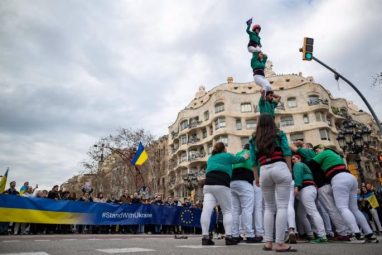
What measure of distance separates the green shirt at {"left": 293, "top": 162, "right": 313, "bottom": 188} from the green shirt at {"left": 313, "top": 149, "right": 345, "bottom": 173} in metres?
0.29

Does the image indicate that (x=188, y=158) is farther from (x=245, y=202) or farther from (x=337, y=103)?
(x=245, y=202)

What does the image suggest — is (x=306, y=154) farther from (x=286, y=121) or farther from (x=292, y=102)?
(x=292, y=102)

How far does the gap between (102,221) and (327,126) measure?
42.2m

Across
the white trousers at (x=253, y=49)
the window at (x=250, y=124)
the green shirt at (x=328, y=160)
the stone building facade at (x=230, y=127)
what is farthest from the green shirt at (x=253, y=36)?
the window at (x=250, y=124)

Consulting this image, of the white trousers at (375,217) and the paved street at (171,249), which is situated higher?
the white trousers at (375,217)

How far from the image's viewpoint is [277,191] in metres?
4.01

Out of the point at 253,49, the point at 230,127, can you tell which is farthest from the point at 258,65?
the point at 230,127

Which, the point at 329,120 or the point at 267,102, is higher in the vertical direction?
the point at 329,120

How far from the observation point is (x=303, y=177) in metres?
6.09

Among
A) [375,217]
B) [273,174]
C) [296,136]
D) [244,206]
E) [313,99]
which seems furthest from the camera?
[313,99]

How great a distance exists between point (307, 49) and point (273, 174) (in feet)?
34.9

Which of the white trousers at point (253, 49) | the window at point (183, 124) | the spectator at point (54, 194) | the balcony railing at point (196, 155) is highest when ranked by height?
the window at point (183, 124)

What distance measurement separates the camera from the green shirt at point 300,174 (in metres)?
6.00

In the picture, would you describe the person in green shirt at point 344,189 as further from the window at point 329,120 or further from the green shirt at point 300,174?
the window at point 329,120
